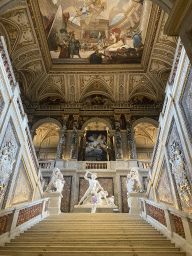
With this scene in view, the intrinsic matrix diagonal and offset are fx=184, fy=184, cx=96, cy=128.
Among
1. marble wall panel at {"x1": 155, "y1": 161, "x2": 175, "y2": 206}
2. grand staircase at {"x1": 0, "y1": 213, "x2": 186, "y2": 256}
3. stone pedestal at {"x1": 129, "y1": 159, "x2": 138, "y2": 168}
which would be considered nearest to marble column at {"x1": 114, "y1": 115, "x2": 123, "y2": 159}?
stone pedestal at {"x1": 129, "y1": 159, "x2": 138, "y2": 168}

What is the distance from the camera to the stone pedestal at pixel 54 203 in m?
7.11

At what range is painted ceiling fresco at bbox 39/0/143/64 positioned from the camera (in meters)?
11.5

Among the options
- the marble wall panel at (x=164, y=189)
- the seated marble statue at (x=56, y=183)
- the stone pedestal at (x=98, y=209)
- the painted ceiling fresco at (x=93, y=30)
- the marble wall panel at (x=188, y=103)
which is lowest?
the stone pedestal at (x=98, y=209)

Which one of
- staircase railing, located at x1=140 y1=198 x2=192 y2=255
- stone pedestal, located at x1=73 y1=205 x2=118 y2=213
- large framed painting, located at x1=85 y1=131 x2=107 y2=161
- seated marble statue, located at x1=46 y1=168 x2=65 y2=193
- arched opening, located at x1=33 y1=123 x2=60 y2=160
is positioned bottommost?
staircase railing, located at x1=140 y1=198 x2=192 y2=255

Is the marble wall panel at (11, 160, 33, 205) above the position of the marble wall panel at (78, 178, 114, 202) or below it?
below

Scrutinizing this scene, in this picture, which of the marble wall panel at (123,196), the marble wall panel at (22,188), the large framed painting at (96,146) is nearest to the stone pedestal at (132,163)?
the marble wall panel at (123,196)

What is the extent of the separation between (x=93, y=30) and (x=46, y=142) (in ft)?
36.1

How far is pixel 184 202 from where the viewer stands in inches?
178

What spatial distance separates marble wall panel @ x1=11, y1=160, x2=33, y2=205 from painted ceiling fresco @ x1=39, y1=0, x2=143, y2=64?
9.32m

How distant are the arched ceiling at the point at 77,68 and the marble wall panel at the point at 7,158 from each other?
25.3 ft

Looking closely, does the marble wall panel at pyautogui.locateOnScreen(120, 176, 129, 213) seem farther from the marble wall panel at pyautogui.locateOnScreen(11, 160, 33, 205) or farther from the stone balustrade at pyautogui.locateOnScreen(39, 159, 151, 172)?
the marble wall panel at pyautogui.locateOnScreen(11, 160, 33, 205)

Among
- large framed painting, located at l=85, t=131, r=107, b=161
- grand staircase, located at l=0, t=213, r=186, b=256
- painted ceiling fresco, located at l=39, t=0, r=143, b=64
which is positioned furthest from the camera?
large framed painting, located at l=85, t=131, r=107, b=161

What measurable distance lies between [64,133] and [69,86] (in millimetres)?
4026

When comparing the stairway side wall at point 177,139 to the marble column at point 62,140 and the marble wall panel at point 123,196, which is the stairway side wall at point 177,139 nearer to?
the marble wall panel at point 123,196
